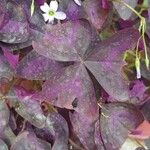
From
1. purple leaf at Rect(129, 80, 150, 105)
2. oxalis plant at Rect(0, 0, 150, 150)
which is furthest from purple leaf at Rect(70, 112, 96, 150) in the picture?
purple leaf at Rect(129, 80, 150, 105)

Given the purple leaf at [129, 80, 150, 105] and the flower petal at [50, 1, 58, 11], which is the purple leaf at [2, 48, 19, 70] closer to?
the flower petal at [50, 1, 58, 11]

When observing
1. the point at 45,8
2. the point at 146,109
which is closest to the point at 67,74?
the point at 45,8

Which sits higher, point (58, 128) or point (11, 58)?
point (11, 58)

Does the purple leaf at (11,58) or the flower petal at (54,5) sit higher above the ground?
the flower petal at (54,5)

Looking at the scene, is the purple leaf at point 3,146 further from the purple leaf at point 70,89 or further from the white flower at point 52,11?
the white flower at point 52,11

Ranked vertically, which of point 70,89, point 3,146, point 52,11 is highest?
point 52,11

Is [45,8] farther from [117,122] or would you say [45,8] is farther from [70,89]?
[117,122]

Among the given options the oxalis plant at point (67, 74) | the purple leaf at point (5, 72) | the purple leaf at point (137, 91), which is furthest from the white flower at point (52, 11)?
the purple leaf at point (137, 91)
